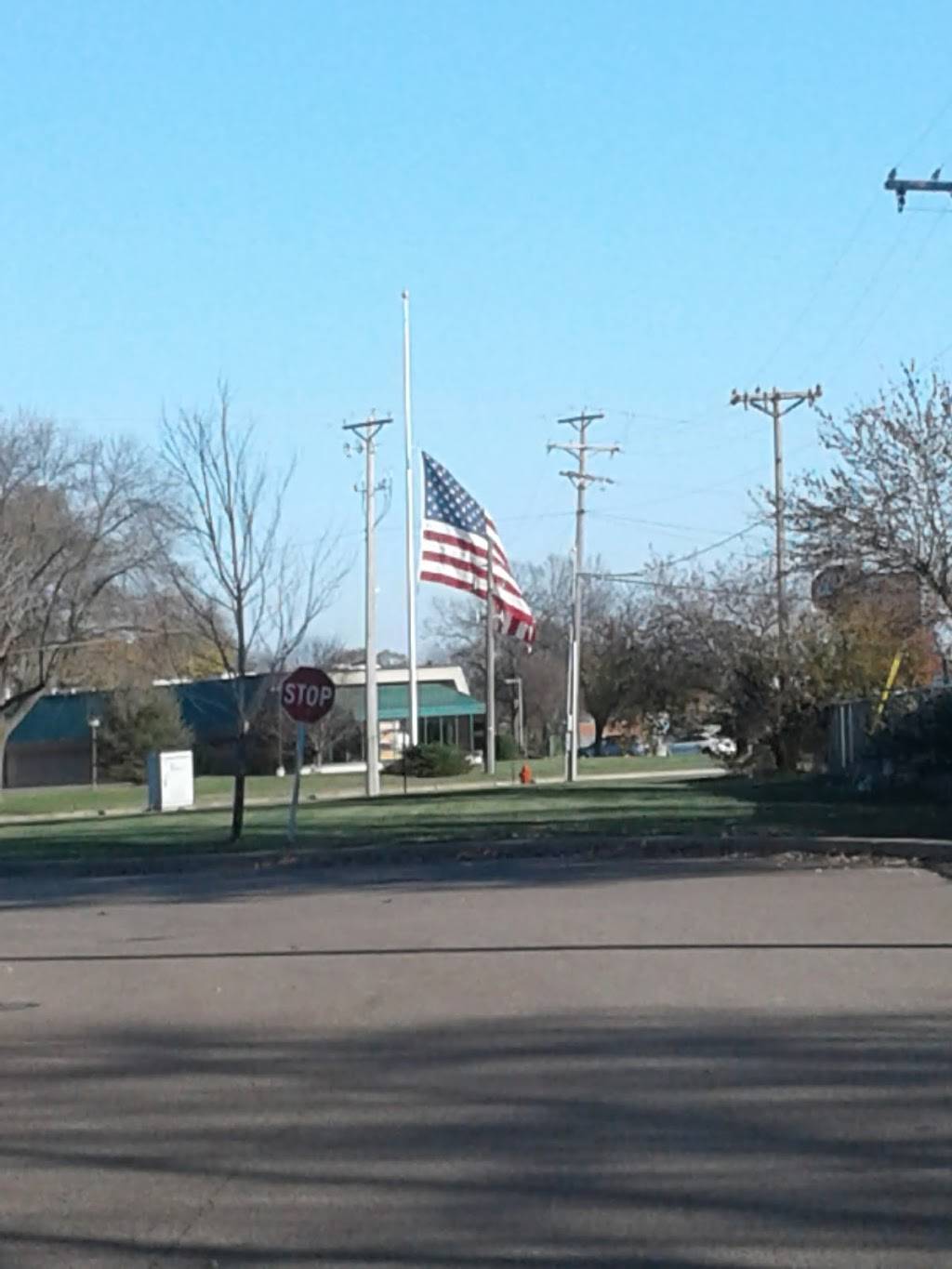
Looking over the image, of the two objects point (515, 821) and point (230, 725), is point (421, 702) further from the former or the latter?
point (515, 821)

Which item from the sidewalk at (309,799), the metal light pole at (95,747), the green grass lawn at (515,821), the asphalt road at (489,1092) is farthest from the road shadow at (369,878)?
the metal light pole at (95,747)

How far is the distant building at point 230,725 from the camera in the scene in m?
79.1

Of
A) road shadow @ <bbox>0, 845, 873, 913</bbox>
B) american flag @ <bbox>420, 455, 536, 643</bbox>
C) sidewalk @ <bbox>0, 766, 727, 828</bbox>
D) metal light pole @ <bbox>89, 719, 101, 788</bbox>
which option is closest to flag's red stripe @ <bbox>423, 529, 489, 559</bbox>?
american flag @ <bbox>420, 455, 536, 643</bbox>

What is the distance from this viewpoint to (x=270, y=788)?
58.1 metres

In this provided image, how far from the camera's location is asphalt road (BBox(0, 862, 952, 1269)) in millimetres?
6750

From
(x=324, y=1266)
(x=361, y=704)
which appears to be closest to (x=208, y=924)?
(x=324, y=1266)

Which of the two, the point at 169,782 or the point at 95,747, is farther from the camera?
the point at 95,747

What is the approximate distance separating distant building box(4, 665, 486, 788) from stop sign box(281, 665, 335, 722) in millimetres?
49573

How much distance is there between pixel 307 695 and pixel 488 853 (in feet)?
12.5

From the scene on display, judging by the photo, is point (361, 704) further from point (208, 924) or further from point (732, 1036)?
point (732, 1036)

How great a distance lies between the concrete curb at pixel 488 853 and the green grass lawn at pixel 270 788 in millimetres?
24695

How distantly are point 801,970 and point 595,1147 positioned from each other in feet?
16.0

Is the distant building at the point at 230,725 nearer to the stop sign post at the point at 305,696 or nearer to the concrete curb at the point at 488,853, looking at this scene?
the stop sign post at the point at 305,696

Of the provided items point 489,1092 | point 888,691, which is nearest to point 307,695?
point 888,691
